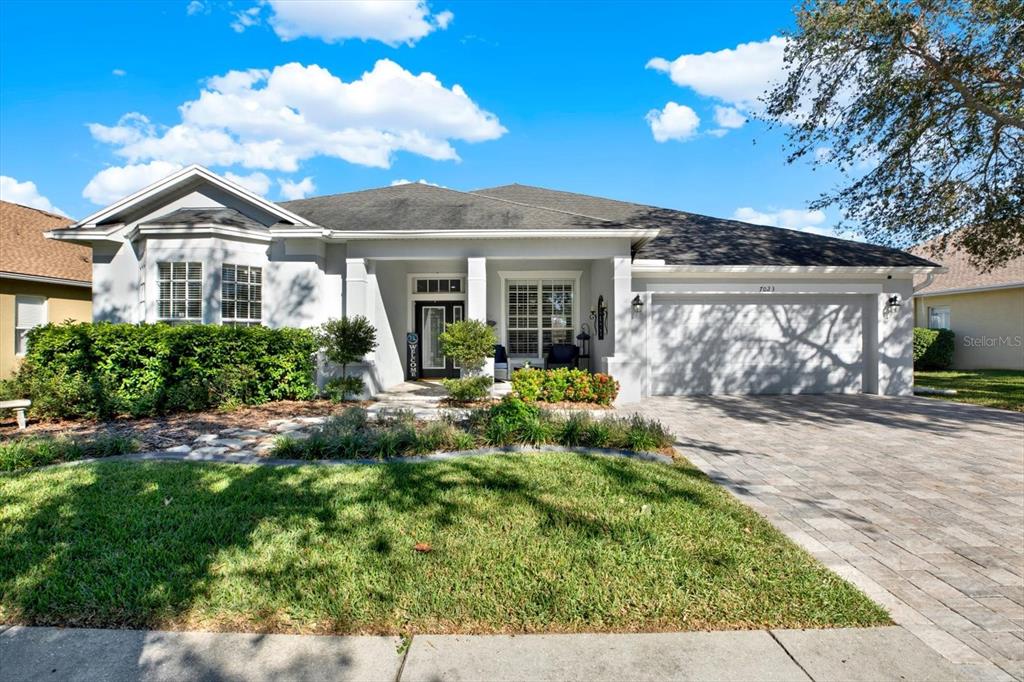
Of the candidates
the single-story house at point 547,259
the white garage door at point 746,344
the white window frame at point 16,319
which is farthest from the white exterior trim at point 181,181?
the white garage door at point 746,344

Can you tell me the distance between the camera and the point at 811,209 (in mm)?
14781

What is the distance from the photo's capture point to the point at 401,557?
351cm

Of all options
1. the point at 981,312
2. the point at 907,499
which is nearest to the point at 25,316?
the point at 907,499

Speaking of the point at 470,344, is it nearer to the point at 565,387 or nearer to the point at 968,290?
the point at 565,387

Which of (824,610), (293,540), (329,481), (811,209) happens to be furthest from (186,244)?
(811,209)

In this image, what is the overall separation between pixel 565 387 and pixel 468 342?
2323mm

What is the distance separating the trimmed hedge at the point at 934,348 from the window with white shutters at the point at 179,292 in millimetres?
25089

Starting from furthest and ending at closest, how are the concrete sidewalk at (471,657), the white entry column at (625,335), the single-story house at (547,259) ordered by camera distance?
the single-story house at (547,259)
the white entry column at (625,335)
the concrete sidewalk at (471,657)

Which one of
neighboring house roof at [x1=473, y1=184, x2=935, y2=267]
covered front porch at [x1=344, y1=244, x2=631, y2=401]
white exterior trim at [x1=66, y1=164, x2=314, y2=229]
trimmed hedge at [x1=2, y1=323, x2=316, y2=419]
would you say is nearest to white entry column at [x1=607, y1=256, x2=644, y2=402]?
covered front porch at [x1=344, y1=244, x2=631, y2=401]

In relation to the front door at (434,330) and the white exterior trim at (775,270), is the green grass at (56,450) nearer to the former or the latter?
the front door at (434,330)

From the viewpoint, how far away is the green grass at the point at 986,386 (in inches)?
441

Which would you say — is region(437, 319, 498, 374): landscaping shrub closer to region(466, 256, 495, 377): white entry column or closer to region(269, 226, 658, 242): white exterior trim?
region(466, 256, 495, 377): white entry column

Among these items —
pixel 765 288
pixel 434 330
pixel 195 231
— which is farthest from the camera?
pixel 434 330

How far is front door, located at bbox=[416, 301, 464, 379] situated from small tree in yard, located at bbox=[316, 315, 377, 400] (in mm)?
3551
